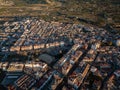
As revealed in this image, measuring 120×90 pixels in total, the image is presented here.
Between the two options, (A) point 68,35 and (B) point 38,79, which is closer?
(B) point 38,79

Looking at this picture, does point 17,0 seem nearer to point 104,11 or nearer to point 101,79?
point 104,11

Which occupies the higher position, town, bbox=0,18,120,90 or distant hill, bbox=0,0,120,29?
distant hill, bbox=0,0,120,29

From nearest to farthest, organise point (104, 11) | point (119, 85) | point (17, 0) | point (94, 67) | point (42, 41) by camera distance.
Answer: point (119, 85), point (94, 67), point (42, 41), point (104, 11), point (17, 0)

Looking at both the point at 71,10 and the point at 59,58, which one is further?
the point at 71,10

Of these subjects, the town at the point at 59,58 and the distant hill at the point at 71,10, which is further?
the distant hill at the point at 71,10

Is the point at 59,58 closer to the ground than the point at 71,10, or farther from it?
closer to the ground

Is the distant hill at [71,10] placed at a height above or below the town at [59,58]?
above

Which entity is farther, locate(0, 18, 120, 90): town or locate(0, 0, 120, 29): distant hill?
locate(0, 0, 120, 29): distant hill

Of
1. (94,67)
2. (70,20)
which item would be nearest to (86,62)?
(94,67)
